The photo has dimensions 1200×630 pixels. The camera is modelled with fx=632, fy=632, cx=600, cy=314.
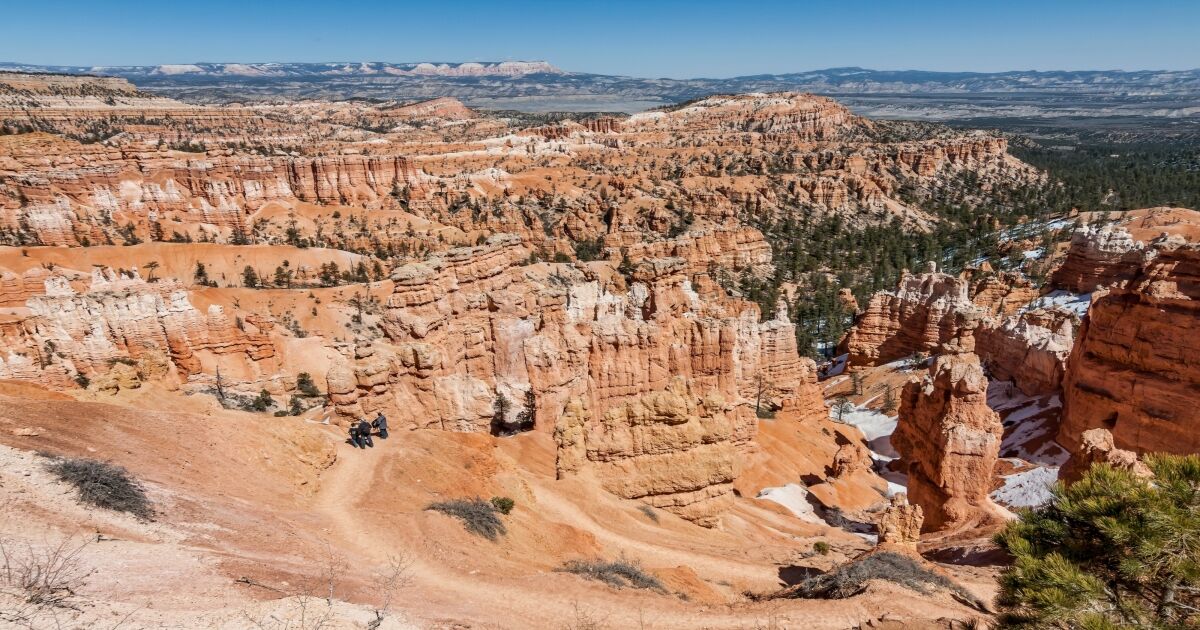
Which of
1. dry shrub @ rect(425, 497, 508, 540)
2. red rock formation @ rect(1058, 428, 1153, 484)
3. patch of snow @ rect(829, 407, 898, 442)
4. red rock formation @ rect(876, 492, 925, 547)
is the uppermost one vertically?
dry shrub @ rect(425, 497, 508, 540)

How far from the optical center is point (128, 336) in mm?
28000

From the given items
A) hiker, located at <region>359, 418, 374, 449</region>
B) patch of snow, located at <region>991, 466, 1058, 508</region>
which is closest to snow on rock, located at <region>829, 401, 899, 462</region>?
Answer: patch of snow, located at <region>991, 466, 1058, 508</region>

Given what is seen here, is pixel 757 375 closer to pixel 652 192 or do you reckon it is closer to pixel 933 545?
pixel 933 545

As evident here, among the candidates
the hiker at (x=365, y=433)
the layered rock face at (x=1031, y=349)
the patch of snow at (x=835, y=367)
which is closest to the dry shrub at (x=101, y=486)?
the hiker at (x=365, y=433)

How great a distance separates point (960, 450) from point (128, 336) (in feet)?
109

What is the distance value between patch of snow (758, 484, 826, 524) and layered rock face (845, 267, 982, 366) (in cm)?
1972

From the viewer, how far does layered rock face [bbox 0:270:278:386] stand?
79.0 feet

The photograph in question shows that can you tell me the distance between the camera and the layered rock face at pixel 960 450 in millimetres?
18891

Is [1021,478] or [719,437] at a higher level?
[719,437]

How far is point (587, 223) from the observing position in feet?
249

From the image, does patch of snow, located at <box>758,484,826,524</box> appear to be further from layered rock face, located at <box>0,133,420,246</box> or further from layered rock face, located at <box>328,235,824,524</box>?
layered rock face, located at <box>0,133,420,246</box>

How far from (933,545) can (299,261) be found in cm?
5213

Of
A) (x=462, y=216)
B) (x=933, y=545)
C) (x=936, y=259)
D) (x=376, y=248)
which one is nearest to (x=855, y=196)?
(x=936, y=259)

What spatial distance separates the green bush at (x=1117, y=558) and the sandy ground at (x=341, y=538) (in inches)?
141
